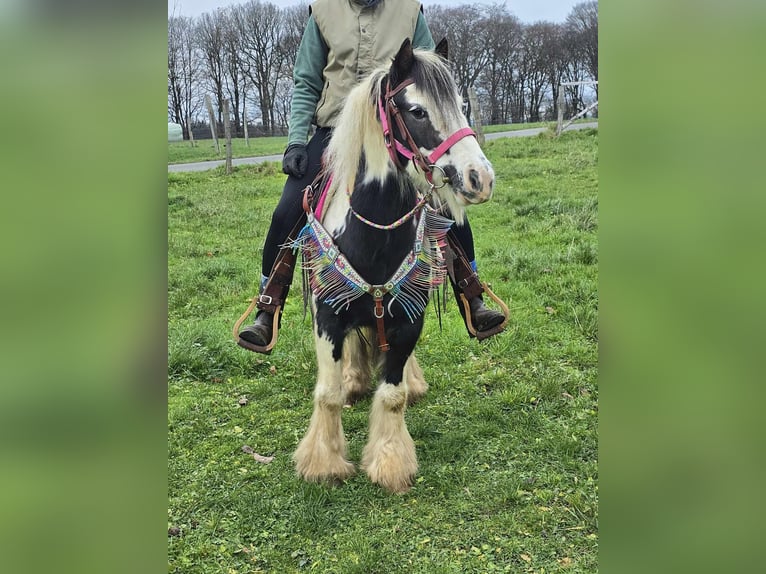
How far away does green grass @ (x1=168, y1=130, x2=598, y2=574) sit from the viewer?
2822 millimetres

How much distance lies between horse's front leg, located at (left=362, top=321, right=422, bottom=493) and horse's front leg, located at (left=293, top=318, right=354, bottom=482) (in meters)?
0.19

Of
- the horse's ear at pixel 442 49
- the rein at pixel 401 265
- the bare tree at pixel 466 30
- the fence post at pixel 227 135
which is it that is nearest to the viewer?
the rein at pixel 401 265

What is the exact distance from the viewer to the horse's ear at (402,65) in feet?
8.57

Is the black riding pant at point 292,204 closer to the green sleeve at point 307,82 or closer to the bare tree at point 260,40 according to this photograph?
the green sleeve at point 307,82

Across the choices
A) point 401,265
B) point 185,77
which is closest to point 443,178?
point 401,265

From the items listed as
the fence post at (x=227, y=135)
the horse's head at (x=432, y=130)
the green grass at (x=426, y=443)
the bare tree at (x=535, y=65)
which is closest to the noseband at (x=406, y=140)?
the horse's head at (x=432, y=130)

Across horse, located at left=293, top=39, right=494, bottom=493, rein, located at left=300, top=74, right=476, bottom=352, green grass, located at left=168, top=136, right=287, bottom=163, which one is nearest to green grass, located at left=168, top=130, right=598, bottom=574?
→ horse, located at left=293, top=39, right=494, bottom=493

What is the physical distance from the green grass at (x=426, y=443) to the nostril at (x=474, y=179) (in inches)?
70.4

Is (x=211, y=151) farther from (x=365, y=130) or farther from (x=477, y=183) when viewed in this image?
(x=477, y=183)

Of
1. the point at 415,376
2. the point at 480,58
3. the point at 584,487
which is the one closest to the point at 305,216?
the point at 415,376

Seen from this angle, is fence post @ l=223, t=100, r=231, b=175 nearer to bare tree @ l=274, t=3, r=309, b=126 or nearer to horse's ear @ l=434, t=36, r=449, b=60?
bare tree @ l=274, t=3, r=309, b=126
